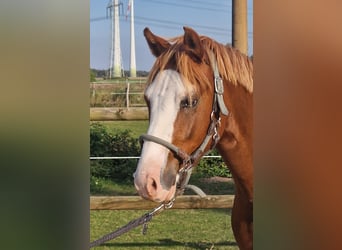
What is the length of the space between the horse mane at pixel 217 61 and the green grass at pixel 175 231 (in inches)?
25.8

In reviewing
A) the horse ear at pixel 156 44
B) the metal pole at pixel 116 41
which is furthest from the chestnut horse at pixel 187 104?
the metal pole at pixel 116 41

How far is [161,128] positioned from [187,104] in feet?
0.55

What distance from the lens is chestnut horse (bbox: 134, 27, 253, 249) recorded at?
2480 millimetres

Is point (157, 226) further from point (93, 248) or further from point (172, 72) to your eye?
point (172, 72)

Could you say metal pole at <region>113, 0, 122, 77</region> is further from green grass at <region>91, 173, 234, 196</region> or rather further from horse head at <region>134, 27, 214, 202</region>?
green grass at <region>91, 173, 234, 196</region>

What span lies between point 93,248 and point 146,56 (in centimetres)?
98

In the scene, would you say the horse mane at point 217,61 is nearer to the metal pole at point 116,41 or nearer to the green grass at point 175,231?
the metal pole at point 116,41

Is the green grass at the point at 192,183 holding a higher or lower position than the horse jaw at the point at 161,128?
lower

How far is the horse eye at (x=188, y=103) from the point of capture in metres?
2.49
